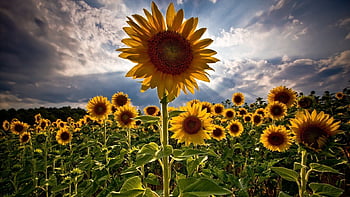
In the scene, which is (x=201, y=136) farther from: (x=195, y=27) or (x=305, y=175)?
(x=195, y=27)

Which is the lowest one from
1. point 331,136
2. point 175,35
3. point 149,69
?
point 331,136

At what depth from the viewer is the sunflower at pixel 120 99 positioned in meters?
4.72

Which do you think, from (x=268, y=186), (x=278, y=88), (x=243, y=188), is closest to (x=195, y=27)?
(x=243, y=188)

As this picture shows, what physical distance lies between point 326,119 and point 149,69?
6.13ft

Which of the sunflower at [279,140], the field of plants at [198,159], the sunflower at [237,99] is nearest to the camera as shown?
the field of plants at [198,159]

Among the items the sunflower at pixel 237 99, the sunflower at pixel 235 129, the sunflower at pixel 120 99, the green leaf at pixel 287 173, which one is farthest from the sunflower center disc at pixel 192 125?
the sunflower at pixel 237 99

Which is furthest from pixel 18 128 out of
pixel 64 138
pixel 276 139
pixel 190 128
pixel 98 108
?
pixel 276 139

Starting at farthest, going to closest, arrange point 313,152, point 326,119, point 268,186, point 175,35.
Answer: point 268,186, point 326,119, point 313,152, point 175,35

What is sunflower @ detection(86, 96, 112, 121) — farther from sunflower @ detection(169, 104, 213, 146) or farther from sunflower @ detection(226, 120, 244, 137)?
sunflower @ detection(226, 120, 244, 137)

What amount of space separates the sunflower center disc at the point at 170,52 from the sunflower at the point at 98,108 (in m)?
3.22

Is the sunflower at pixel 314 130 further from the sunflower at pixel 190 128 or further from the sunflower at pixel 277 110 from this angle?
the sunflower at pixel 277 110

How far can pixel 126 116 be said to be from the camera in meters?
3.84

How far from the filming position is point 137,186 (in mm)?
1496

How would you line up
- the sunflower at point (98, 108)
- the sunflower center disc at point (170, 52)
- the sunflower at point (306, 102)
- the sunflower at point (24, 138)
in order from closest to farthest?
1. the sunflower center disc at point (170, 52)
2. the sunflower at point (306, 102)
3. the sunflower at point (98, 108)
4. the sunflower at point (24, 138)
